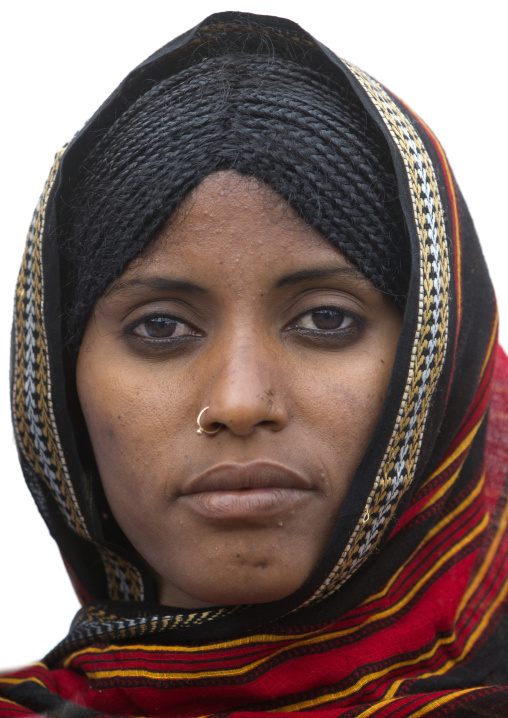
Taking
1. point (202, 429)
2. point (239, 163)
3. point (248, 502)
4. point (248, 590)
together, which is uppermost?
point (239, 163)

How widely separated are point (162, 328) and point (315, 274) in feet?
1.26

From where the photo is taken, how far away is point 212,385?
1.80 metres

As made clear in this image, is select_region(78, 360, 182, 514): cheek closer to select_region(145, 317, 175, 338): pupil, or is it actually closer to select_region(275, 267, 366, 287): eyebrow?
select_region(145, 317, 175, 338): pupil

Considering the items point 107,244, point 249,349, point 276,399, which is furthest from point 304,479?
point 107,244

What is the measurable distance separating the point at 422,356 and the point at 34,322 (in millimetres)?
1009

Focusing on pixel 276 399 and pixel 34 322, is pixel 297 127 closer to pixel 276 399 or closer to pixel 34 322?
pixel 276 399

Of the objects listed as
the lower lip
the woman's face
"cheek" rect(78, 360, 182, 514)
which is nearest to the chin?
the woman's face

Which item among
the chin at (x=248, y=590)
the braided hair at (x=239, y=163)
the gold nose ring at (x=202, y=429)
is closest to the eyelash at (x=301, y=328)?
the braided hair at (x=239, y=163)

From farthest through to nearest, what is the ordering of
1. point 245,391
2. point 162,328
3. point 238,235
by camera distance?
1. point 162,328
2. point 238,235
3. point 245,391

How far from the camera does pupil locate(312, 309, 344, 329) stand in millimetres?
1898

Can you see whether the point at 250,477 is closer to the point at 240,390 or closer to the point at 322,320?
the point at 240,390

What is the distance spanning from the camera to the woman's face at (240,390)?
1.76 metres

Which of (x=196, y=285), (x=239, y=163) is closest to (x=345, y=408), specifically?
(x=196, y=285)

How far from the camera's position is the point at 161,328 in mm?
1944
